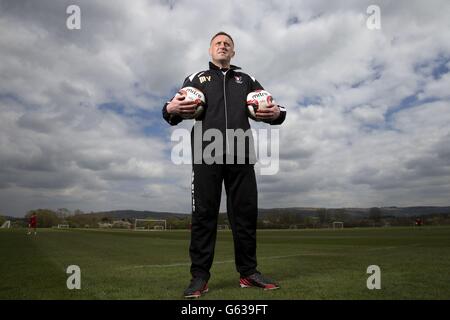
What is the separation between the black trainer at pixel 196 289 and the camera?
3.47 m

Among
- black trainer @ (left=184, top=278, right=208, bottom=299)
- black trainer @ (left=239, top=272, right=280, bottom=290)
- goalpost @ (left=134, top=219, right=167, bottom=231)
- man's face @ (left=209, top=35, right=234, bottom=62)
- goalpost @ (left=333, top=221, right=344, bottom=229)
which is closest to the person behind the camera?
black trainer @ (left=184, top=278, right=208, bottom=299)

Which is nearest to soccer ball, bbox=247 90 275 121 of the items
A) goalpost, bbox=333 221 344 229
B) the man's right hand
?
the man's right hand

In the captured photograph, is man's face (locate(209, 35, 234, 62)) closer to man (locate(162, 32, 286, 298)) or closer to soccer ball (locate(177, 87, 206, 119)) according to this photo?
man (locate(162, 32, 286, 298))

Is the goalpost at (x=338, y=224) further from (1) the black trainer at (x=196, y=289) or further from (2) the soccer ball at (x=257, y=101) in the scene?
(1) the black trainer at (x=196, y=289)

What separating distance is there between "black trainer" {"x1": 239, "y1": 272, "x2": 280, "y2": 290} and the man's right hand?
187 cm

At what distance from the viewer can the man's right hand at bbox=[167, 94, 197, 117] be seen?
398 cm

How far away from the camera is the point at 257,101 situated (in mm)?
4293

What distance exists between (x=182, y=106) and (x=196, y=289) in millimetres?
1861

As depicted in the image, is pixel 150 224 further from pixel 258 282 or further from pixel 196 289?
pixel 196 289

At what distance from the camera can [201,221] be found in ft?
→ 13.1
